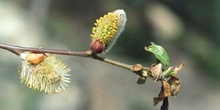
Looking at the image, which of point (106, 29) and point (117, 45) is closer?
point (106, 29)

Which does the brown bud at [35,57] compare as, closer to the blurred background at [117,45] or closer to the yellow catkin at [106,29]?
the yellow catkin at [106,29]

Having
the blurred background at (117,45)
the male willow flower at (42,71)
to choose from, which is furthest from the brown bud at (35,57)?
the blurred background at (117,45)

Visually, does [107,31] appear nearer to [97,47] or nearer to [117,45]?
[97,47]

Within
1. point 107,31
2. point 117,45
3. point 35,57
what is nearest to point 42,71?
point 35,57

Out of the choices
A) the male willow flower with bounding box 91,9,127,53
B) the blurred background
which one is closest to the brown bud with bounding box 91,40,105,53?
the male willow flower with bounding box 91,9,127,53

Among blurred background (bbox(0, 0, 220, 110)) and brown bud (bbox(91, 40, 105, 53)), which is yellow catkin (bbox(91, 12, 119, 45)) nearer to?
brown bud (bbox(91, 40, 105, 53))

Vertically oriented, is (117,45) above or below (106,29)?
above

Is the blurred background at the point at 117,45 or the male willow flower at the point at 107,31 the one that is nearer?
the male willow flower at the point at 107,31
